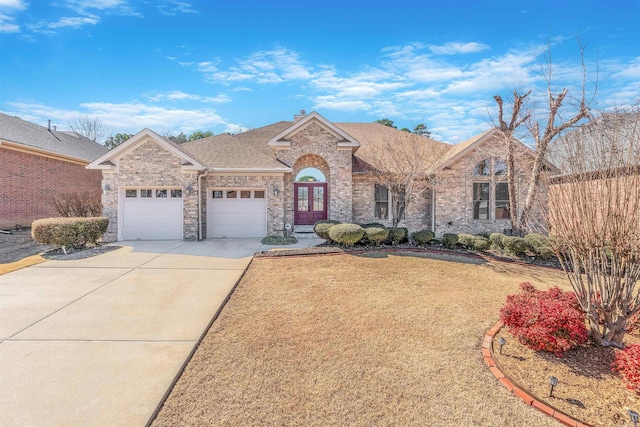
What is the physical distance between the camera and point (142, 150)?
42.0 feet

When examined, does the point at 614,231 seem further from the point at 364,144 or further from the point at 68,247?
the point at 68,247

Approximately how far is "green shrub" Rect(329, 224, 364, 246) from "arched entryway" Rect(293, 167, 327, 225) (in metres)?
3.94

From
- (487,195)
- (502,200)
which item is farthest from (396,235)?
(502,200)

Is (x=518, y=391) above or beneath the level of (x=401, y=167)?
beneath

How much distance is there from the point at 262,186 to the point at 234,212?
190cm

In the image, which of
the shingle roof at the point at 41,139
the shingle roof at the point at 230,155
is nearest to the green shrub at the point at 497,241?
the shingle roof at the point at 230,155

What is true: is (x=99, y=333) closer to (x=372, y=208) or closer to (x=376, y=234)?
(x=376, y=234)

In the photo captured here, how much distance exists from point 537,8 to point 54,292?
1593cm

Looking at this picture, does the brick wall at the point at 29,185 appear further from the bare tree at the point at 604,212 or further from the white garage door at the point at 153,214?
the bare tree at the point at 604,212

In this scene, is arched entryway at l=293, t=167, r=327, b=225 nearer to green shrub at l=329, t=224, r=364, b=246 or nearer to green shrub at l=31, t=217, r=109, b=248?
green shrub at l=329, t=224, r=364, b=246

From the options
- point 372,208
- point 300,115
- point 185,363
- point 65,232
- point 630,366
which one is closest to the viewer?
point 630,366

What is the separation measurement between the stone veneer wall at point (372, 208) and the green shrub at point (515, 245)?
4495 mm

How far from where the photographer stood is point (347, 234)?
35.6 feet

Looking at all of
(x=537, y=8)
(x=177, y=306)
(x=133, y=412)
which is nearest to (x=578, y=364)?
(x=133, y=412)
